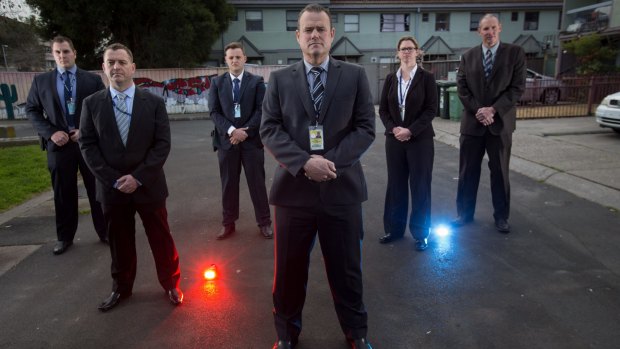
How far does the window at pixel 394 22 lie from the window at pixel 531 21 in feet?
30.5

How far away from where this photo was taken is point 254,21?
3036cm

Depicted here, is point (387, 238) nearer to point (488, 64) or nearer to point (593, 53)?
point (488, 64)

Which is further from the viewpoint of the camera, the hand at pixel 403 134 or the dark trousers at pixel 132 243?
the hand at pixel 403 134

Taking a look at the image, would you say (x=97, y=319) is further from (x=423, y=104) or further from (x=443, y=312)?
(x=423, y=104)

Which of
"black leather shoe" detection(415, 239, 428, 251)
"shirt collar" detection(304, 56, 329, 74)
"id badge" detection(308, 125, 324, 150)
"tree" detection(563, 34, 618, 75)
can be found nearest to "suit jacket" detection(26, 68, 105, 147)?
"shirt collar" detection(304, 56, 329, 74)

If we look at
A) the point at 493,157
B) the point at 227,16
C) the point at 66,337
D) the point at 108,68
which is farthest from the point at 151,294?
the point at 227,16

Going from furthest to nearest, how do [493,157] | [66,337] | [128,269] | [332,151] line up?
[493,157], [128,269], [66,337], [332,151]

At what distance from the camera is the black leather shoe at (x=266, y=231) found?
524 cm

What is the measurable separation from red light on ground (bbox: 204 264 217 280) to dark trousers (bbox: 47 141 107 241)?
164 centimetres

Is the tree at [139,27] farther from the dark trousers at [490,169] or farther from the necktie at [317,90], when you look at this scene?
the necktie at [317,90]

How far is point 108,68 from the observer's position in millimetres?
3502

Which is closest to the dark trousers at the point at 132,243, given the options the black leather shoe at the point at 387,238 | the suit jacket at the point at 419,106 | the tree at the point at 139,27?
the black leather shoe at the point at 387,238

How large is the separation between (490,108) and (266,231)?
3.01 m

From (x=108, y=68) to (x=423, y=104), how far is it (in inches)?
123
